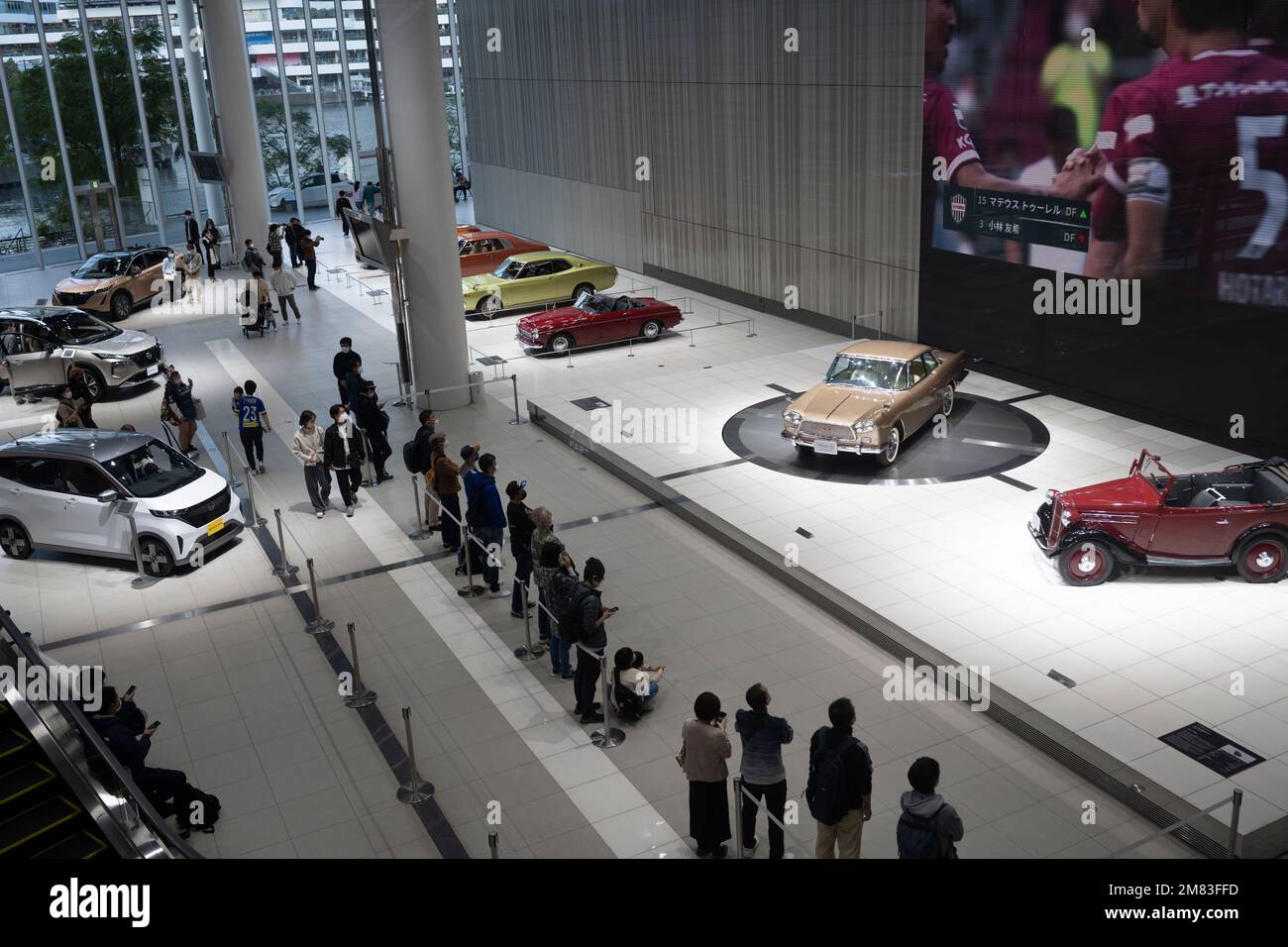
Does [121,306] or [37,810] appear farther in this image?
[121,306]

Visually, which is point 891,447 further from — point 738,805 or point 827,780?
point 827,780

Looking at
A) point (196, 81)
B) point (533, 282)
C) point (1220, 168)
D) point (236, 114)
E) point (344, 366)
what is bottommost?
point (533, 282)

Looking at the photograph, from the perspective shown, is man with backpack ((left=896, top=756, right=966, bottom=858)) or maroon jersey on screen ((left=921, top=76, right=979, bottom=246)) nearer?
man with backpack ((left=896, top=756, right=966, bottom=858))

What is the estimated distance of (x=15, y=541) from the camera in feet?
47.4

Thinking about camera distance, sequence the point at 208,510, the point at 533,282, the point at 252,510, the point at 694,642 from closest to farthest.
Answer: the point at 694,642
the point at 208,510
the point at 252,510
the point at 533,282

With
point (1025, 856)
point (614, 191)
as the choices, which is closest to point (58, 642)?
point (1025, 856)

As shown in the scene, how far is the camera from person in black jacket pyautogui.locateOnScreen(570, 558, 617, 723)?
10.0 metres

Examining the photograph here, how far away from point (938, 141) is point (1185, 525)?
1018 centimetres

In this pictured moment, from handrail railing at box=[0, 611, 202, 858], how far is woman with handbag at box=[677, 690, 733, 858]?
11.3 ft

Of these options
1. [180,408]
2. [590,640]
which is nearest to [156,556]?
[180,408]

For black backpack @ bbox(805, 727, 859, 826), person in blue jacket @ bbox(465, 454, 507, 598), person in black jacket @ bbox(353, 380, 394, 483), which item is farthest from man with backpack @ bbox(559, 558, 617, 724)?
person in black jacket @ bbox(353, 380, 394, 483)

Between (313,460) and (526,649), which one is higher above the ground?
(313,460)

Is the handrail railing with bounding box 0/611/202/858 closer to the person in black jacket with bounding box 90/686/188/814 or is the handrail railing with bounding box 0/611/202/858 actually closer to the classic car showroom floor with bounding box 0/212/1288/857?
the person in black jacket with bounding box 90/686/188/814

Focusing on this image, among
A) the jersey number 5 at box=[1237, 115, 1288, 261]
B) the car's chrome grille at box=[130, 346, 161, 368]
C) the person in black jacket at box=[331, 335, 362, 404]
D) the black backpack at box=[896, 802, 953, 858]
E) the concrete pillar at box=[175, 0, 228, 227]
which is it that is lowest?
the car's chrome grille at box=[130, 346, 161, 368]
